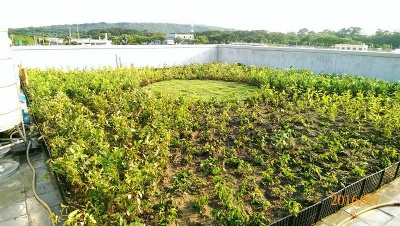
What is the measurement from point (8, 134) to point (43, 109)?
109 centimetres

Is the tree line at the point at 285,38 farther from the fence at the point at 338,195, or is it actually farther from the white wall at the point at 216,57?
the fence at the point at 338,195

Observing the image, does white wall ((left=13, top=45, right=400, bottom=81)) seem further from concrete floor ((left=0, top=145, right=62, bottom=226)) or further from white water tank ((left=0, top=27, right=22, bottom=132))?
concrete floor ((left=0, top=145, right=62, bottom=226))

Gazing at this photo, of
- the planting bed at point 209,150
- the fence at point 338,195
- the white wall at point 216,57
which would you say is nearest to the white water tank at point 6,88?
the planting bed at point 209,150

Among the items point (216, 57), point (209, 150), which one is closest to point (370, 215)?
point (209, 150)

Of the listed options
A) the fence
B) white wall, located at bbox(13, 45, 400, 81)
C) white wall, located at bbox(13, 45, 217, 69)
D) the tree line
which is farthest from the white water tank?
the tree line

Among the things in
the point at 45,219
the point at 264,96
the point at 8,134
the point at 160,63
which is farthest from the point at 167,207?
the point at 160,63

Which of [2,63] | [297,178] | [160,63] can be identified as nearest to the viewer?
[297,178]

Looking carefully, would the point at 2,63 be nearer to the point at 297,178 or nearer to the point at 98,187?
the point at 98,187

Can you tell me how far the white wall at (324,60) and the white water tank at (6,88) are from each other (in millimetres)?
11831

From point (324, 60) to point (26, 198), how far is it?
504 inches

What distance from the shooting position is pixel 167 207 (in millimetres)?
3475

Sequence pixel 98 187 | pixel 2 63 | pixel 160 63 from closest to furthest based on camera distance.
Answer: pixel 98 187
pixel 2 63
pixel 160 63

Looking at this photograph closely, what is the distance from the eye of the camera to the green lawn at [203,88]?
30.5 ft

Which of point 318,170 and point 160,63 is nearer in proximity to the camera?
point 318,170
